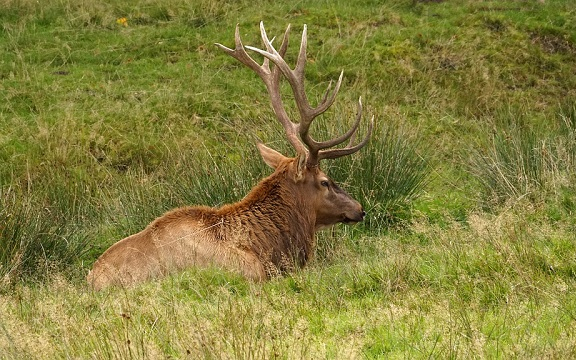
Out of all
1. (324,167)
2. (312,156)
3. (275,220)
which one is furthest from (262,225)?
(324,167)

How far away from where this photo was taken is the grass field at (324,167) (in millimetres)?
5035

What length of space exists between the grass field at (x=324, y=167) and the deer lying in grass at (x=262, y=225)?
0.29 metres

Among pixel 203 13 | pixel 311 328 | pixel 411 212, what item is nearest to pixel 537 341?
pixel 311 328

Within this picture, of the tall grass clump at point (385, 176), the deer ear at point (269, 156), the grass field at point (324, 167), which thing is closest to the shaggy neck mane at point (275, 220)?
the grass field at point (324, 167)

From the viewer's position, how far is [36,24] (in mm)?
16188

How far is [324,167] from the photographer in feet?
31.7

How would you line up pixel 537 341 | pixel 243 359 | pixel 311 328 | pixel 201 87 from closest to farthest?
pixel 243 359
pixel 537 341
pixel 311 328
pixel 201 87

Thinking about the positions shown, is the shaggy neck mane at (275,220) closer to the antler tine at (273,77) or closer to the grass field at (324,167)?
the grass field at (324,167)

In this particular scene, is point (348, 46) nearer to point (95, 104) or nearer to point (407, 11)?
point (407, 11)

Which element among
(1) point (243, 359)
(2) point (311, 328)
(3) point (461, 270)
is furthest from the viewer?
(3) point (461, 270)

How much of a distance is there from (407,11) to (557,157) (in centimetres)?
783

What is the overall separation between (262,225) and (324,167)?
74.4 inches

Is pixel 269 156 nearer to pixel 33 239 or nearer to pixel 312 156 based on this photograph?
pixel 312 156

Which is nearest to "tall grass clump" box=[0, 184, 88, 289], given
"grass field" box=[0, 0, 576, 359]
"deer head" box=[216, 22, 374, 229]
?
"grass field" box=[0, 0, 576, 359]
